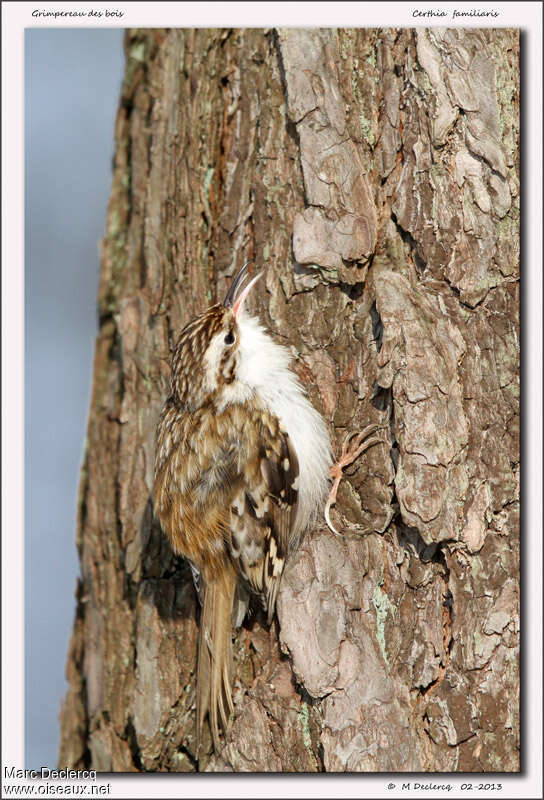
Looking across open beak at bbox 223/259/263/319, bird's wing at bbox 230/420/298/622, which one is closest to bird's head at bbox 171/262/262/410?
open beak at bbox 223/259/263/319

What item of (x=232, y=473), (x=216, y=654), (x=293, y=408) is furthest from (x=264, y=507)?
(x=216, y=654)

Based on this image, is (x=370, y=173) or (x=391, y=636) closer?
(x=391, y=636)

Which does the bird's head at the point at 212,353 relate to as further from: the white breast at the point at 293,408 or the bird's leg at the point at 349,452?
the bird's leg at the point at 349,452

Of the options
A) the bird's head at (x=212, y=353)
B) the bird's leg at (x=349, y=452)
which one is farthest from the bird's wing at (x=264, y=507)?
the bird's head at (x=212, y=353)

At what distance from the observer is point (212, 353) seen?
6.63ft

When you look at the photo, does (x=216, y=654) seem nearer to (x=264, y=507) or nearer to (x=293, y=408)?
(x=264, y=507)

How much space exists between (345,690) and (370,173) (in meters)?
1.24

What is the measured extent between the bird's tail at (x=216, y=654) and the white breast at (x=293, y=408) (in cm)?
27

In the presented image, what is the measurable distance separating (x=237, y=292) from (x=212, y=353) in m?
0.18

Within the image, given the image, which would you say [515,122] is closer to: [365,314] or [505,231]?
[505,231]

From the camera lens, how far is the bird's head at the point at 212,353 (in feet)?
6.54

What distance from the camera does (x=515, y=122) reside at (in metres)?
1.77

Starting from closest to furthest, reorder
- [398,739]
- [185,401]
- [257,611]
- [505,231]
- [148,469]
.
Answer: [398,739]
[505,231]
[257,611]
[185,401]
[148,469]

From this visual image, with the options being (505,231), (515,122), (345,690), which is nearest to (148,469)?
(345,690)
